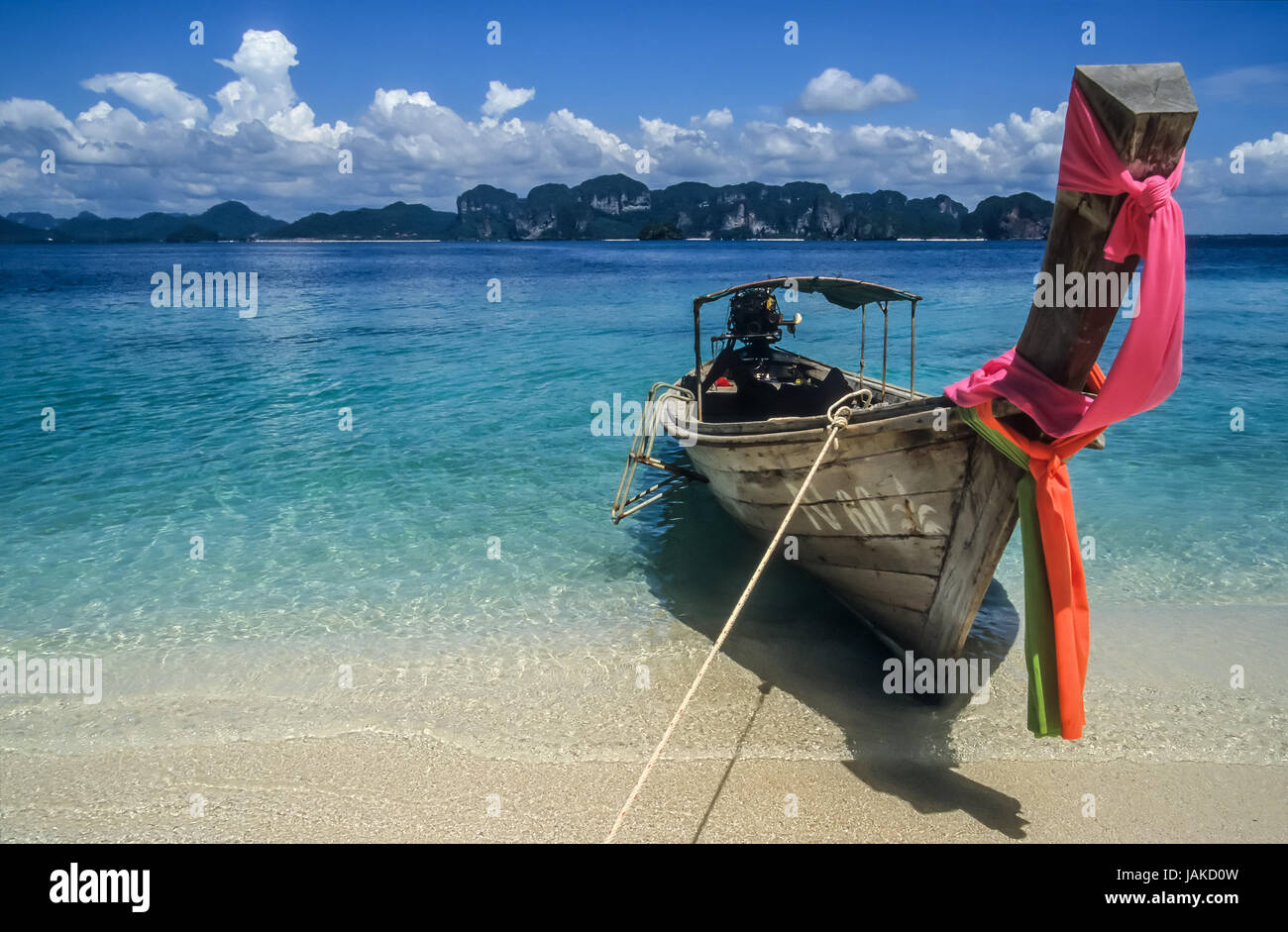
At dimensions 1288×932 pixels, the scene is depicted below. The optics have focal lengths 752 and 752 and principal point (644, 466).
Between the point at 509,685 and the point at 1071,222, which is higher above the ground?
the point at 1071,222

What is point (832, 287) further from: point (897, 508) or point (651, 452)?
point (897, 508)

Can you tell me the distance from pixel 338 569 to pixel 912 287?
51.9 meters

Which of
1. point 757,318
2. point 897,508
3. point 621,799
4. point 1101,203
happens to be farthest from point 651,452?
point 1101,203

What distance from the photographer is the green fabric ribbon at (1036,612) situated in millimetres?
4527

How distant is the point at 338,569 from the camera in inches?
359

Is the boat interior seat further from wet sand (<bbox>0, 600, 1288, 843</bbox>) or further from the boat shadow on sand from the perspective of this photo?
wet sand (<bbox>0, 600, 1288, 843</bbox>)

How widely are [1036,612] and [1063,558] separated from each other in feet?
1.37

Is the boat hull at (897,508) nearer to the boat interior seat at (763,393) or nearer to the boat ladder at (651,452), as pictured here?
the boat ladder at (651,452)

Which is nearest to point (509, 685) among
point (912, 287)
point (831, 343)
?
point (831, 343)

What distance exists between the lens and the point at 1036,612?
4617 mm

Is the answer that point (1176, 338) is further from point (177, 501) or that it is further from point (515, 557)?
point (177, 501)

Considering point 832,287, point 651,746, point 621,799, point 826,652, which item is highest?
point 832,287

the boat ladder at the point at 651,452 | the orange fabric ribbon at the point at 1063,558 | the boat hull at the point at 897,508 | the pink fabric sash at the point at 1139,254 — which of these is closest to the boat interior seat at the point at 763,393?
the boat ladder at the point at 651,452

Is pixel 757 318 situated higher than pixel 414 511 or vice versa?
pixel 757 318
